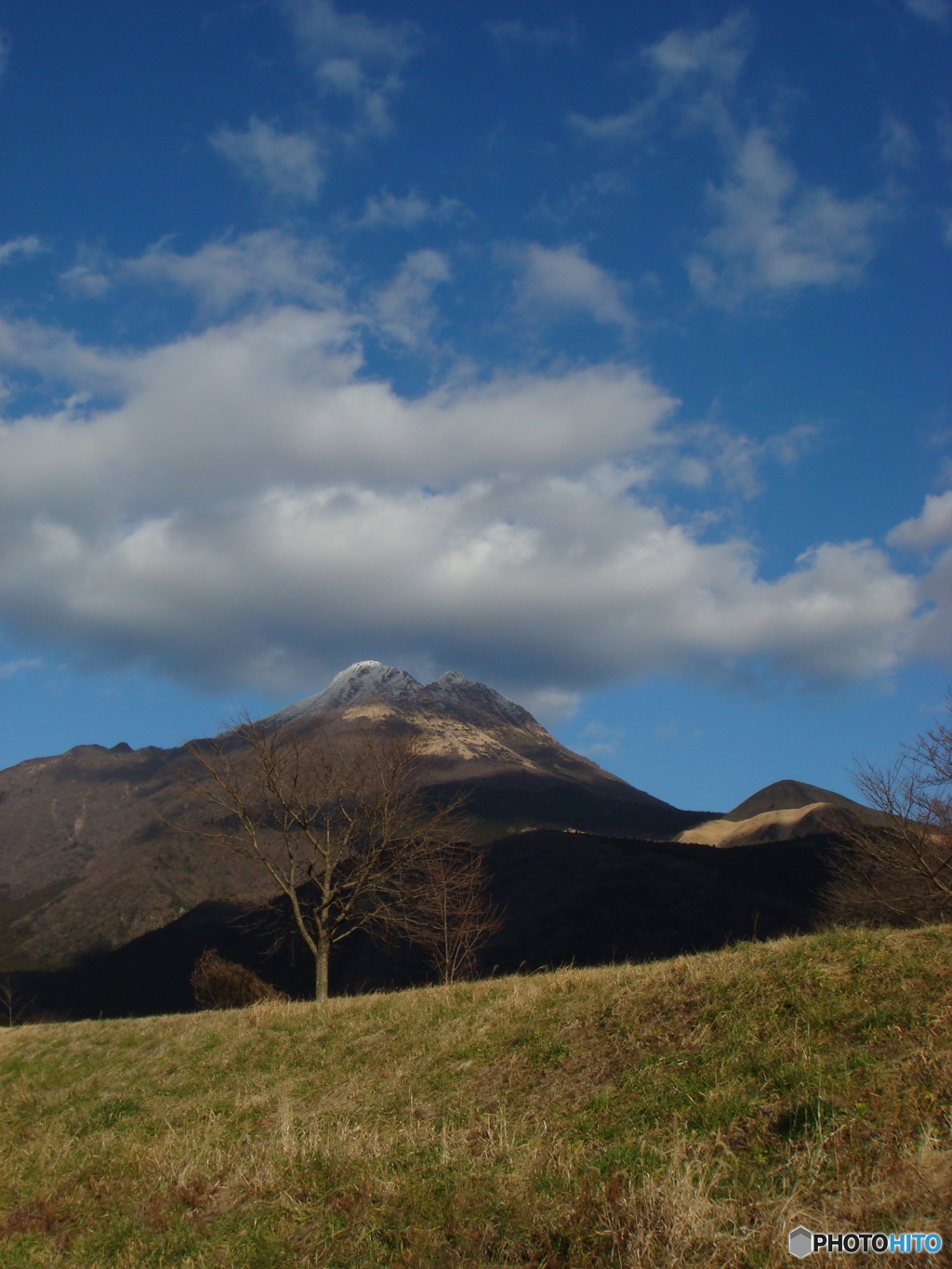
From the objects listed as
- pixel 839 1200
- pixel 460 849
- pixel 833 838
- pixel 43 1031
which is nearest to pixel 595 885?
pixel 833 838

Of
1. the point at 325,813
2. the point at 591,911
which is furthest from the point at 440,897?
the point at 591,911

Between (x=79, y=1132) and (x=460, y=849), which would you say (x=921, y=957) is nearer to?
(x=79, y=1132)

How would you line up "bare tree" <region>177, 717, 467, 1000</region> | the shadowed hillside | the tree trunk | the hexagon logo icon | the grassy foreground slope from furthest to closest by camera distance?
the shadowed hillside, "bare tree" <region>177, 717, 467, 1000</region>, the tree trunk, the grassy foreground slope, the hexagon logo icon

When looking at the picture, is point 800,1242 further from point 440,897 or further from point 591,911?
point 591,911

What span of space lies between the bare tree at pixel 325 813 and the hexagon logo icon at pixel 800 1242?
19.6 metres

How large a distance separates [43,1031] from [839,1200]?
63.3ft

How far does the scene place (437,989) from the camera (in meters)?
13.6

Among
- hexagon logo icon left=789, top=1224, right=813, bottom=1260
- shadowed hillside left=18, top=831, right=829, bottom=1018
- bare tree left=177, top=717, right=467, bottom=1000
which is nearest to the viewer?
hexagon logo icon left=789, top=1224, right=813, bottom=1260

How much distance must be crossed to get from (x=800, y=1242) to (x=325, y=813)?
2385 centimetres

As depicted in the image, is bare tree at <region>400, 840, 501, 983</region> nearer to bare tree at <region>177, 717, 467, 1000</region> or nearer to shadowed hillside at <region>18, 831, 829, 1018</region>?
bare tree at <region>177, 717, 467, 1000</region>

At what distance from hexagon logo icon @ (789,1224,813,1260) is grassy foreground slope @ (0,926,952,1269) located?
61 millimetres

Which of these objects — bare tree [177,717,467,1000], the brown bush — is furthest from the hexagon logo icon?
the brown bush

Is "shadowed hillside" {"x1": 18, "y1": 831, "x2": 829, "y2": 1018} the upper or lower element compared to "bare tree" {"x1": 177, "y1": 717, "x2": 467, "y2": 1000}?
lower

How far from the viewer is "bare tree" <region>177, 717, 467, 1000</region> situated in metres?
24.1
